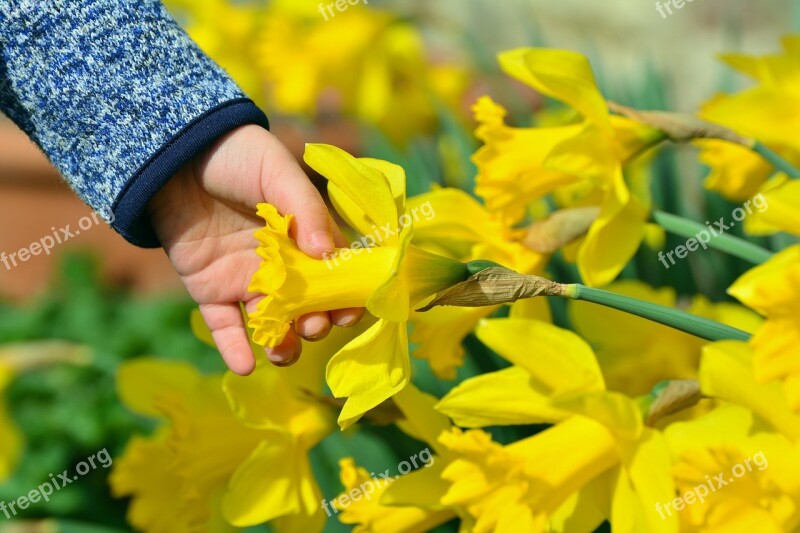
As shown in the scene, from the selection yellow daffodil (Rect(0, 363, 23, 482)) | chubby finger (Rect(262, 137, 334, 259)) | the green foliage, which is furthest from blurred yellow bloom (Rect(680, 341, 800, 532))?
yellow daffodil (Rect(0, 363, 23, 482))

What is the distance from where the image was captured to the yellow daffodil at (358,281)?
0.67 metres

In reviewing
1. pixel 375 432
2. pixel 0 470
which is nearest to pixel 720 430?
pixel 375 432

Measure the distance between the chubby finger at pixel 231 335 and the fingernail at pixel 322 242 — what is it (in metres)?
0.17

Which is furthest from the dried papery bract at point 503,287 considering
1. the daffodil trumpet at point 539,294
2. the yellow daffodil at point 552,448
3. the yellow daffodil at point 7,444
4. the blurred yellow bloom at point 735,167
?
the yellow daffodil at point 7,444

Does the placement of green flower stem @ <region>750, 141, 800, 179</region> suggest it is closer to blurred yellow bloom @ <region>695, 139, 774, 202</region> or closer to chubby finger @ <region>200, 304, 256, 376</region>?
blurred yellow bloom @ <region>695, 139, 774, 202</region>

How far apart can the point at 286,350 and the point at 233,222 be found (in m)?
0.23

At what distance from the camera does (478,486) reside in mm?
758

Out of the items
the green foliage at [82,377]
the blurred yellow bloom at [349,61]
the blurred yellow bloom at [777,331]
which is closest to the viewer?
the blurred yellow bloom at [777,331]

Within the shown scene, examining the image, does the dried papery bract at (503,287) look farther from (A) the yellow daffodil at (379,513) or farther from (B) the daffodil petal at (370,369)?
(A) the yellow daffodil at (379,513)

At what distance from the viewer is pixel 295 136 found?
260cm

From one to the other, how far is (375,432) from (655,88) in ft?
2.55

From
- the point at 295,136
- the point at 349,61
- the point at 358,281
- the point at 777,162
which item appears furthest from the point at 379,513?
the point at 295,136

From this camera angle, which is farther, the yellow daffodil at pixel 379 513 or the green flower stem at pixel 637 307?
the yellow daffodil at pixel 379 513

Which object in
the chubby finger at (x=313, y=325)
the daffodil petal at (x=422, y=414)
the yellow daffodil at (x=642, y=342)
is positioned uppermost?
the chubby finger at (x=313, y=325)
